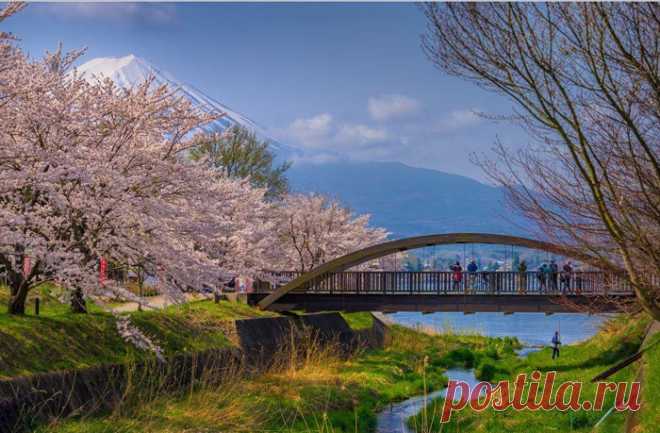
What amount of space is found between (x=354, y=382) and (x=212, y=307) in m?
6.75

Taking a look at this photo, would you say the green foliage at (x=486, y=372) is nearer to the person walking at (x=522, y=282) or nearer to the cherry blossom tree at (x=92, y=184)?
the person walking at (x=522, y=282)

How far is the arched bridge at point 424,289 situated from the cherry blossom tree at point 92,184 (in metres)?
10.7

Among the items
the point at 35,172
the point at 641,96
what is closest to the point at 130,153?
the point at 35,172

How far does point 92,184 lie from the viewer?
17438mm

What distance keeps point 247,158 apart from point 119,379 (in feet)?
114

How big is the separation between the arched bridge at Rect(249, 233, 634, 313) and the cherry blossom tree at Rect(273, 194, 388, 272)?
7.88 meters

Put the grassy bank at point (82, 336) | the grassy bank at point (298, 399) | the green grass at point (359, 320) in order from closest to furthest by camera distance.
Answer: the grassy bank at point (298, 399)
the grassy bank at point (82, 336)
the green grass at point (359, 320)

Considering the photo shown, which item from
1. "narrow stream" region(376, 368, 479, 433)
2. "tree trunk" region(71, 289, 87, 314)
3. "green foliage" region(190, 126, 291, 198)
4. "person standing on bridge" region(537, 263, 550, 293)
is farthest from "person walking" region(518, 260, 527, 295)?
"green foliage" region(190, 126, 291, 198)

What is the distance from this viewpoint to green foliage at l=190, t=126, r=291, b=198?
5091 centimetres

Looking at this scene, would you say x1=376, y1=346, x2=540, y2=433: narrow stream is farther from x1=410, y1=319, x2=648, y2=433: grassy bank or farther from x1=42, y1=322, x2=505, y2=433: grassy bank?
x1=410, y1=319, x2=648, y2=433: grassy bank

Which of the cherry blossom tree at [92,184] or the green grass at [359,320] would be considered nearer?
the cherry blossom tree at [92,184]

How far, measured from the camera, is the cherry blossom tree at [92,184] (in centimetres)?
1638

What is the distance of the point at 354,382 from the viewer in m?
25.0

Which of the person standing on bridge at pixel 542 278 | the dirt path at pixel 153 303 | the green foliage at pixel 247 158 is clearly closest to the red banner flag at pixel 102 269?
the dirt path at pixel 153 303
